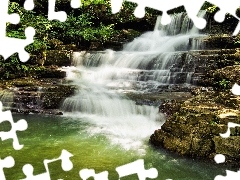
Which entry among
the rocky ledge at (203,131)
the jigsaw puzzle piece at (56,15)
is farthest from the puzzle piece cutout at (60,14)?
the rocky ledge at (203,131)

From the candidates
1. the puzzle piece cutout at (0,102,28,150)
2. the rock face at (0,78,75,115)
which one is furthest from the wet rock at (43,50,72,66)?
the puzzle piece cutout at (0,102,28,150)

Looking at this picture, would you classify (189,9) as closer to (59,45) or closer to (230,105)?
(230,105)

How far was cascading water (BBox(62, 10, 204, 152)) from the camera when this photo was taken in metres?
6.88

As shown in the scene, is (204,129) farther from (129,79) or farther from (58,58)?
(58,58)

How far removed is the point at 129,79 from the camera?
9.80 m

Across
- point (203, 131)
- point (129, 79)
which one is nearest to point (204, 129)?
point (203, 131)

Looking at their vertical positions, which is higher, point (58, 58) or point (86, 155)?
point (58, 58)

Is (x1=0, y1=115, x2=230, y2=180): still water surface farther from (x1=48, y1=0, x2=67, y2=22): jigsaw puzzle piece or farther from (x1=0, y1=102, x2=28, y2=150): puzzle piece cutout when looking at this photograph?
(x1=48, y1=0, x2=67, y2=22): jigsaw puzzle piece

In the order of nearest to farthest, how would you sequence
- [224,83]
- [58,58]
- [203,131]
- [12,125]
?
[12,125], [203,131], [224,83], [58,58]

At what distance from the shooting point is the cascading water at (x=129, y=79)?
688 centimetres

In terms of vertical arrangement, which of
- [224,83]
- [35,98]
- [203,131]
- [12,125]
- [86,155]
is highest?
[12,125]

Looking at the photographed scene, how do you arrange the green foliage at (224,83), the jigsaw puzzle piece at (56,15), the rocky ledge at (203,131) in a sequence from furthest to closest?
the green foliage at (224,83)
the rocky ledge at (203,131)
the jigsaw puzzle piece at (56,15)

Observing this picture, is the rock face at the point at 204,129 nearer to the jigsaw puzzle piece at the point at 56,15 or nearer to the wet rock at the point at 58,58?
the jigsaw puzzle piece at the point at 56,15

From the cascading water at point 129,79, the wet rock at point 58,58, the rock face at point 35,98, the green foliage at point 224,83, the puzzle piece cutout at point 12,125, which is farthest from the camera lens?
the wet rock at point 58,58
